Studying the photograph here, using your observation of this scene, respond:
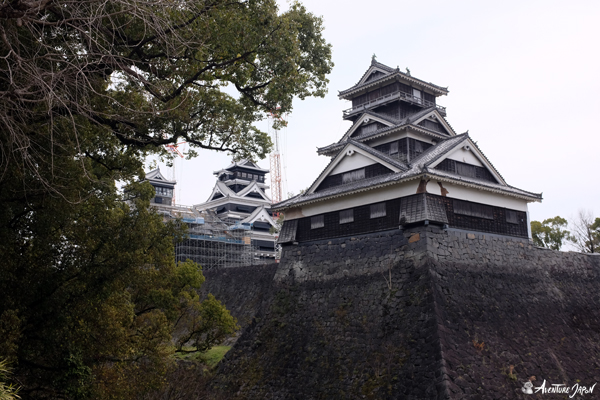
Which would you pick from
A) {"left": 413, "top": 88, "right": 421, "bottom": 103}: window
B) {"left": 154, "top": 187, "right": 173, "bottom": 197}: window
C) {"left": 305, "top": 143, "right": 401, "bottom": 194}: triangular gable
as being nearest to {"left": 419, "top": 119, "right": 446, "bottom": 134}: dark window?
{"left": 413, "top": 88, "right": 421, "bottom": 103}: window

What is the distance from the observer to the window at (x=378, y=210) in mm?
18422

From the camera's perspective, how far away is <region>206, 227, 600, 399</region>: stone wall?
14.7 metres

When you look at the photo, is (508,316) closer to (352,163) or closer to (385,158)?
(385,158)

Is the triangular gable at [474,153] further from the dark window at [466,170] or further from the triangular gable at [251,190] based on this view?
the triangular gable at [251,190]

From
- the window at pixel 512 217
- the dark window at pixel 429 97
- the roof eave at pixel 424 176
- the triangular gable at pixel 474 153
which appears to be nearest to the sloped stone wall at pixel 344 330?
the roof eave at pixel 424 176

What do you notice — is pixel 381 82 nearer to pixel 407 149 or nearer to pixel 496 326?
pixel 407 149

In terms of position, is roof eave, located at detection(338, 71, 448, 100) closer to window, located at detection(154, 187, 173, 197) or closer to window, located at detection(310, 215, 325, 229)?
window, located at detection(310, 215, 325, 229)

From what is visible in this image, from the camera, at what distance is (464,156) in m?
19.6

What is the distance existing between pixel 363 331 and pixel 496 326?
4.17 metres

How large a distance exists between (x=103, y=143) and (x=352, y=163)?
1139 cm

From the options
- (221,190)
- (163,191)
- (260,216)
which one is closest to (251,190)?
(221,190)

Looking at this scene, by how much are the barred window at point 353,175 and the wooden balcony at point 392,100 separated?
3.76m

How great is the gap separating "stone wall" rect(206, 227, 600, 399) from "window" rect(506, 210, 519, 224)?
0.77 meters

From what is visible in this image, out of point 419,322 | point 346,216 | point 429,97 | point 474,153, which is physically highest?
point 429,97
